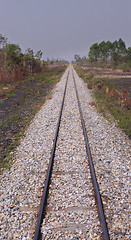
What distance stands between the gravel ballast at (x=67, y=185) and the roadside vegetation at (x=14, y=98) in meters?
0.66

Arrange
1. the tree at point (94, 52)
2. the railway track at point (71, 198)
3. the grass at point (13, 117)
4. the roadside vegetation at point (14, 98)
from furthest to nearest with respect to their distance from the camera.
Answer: the tree at point (94, 52) < the roadside vegetation at point (14, 98) < the grass at point (13, 117) < the railway track at point (71, 198)

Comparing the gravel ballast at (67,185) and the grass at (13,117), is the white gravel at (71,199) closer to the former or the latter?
the gravel ballast at (67,185)

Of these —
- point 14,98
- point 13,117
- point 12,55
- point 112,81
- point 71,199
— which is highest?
point 12,55

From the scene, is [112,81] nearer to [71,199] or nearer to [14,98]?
[14,98]

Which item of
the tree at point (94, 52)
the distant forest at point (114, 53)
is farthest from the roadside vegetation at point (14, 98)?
the tree at point (94, 52)

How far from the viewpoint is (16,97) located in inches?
615

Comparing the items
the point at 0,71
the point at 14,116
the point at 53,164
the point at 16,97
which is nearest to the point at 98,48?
the point at 0,71

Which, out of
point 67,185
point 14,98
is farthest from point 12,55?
point 67,185

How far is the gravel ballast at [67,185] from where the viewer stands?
3.58 metres

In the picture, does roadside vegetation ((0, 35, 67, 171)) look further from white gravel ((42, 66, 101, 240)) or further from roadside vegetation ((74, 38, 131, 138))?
roadside vegetation ((74, 38, 131, 138))

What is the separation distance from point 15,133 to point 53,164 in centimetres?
354

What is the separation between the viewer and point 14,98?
1526cm

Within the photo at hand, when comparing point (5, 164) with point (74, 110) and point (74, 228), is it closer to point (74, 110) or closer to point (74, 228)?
point (74, 228)

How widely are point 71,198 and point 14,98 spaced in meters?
12.4
